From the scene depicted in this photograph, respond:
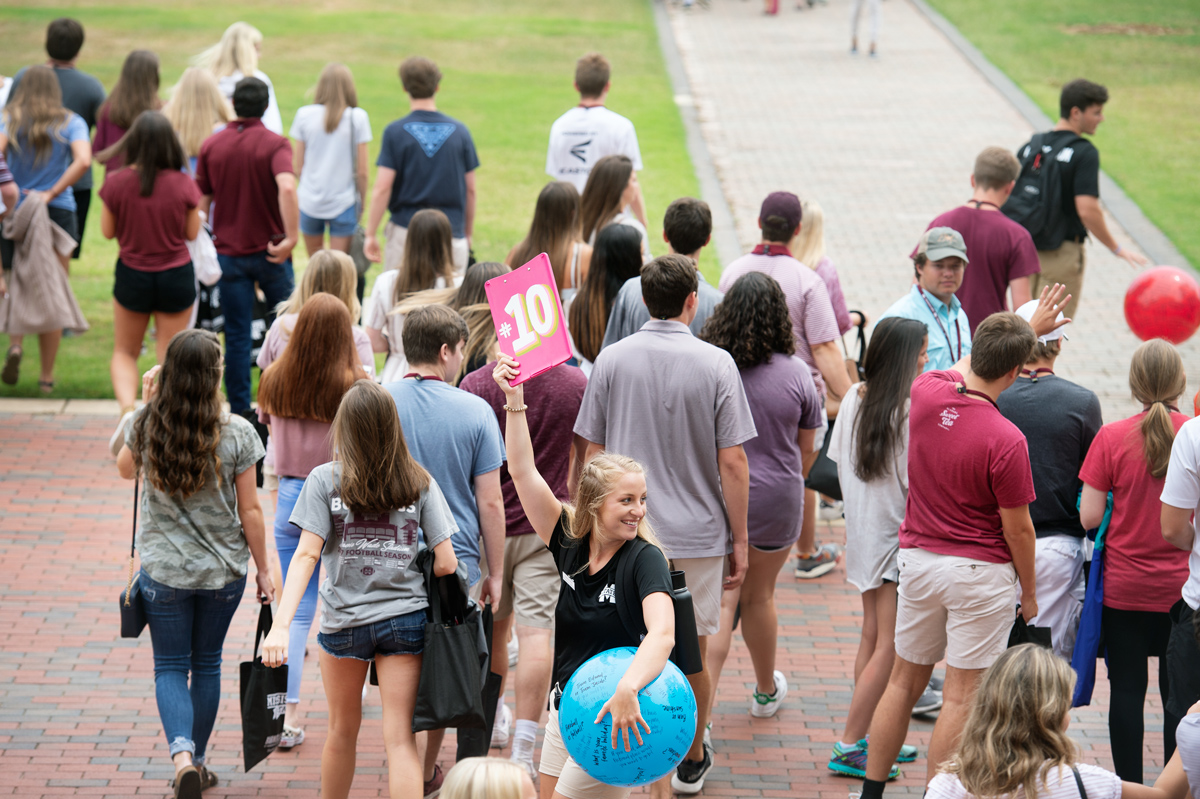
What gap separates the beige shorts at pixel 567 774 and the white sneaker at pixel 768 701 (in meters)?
1.80

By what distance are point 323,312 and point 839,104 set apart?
18.4 metres

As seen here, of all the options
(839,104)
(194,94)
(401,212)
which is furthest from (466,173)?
(839,104)

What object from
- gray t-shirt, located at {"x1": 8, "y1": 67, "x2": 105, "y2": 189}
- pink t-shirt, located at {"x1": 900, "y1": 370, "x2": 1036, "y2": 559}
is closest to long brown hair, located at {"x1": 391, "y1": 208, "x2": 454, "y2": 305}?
pink t-shirt, located at {"x1": 900, "y1": 370, "x2": 1036, "y2": 559}

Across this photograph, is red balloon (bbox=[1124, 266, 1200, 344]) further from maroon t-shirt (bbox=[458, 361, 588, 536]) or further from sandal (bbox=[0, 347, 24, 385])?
sandal (bbox=[0, 347, 24, 385])

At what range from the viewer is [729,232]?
14.3 metres

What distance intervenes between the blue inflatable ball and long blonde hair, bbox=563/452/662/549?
43 centimetres

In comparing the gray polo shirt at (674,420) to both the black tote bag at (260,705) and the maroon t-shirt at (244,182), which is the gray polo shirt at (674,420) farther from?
the maroon t-shirt at (244,182)

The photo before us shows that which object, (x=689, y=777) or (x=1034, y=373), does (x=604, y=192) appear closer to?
(x=1034, y=373)

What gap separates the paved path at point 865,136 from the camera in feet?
42.0

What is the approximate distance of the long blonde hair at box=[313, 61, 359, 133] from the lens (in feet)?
31.7

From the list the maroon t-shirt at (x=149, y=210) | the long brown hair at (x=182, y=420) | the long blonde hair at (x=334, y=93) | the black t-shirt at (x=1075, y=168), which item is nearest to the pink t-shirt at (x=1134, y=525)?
the long brown hair at (x=182, y=420)

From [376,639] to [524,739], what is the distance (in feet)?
3.54

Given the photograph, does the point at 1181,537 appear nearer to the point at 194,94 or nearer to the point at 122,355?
the point at 122,355

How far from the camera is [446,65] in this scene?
25219 mm
